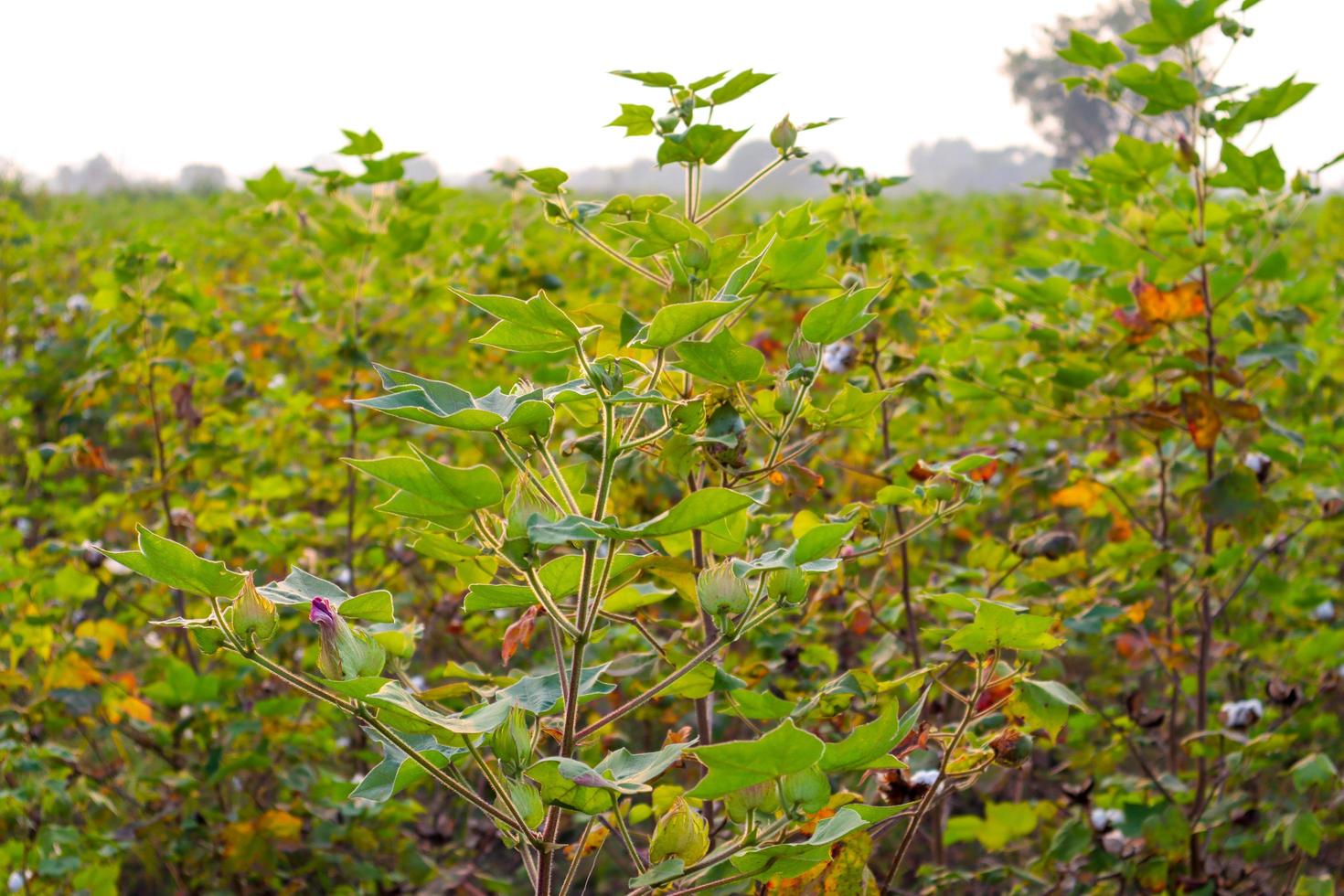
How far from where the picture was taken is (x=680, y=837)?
0.70 meters

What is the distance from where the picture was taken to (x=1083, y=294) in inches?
79.4

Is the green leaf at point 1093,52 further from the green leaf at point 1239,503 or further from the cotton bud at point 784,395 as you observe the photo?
the cotton bud at point 784,395

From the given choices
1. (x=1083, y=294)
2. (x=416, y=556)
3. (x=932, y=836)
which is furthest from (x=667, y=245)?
(x=416, y=556)

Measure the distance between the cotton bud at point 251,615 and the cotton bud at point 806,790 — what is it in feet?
1.04

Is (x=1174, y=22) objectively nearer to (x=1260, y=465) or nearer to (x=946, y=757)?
(x=1260, y=465)

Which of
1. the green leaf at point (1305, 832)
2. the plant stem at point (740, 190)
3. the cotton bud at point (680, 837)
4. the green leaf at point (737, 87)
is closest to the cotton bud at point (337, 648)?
the cotton bud at point (680, 837)

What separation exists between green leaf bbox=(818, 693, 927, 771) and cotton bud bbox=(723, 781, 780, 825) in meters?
0.04

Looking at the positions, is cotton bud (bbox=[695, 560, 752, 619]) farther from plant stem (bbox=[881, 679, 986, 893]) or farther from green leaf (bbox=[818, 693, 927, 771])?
plant stem (bbox=[881, 679, 986, 893])

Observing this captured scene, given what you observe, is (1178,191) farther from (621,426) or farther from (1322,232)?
(1322,232)

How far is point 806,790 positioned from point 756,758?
72 mm

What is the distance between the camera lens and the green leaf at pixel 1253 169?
1422mm

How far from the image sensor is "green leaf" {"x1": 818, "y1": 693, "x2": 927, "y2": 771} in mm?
652

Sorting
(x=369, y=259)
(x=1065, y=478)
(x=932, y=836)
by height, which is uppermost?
(x=369, y=259)

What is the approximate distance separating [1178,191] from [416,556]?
180cm
